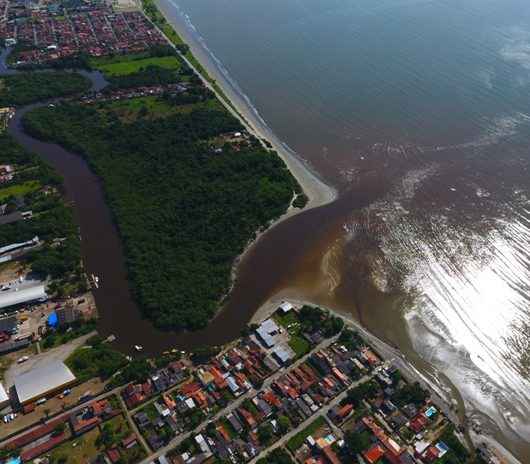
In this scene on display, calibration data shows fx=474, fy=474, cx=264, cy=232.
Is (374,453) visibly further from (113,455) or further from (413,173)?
(413,173)

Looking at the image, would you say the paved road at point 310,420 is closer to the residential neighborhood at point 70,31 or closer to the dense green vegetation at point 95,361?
the dense green vegetation at point 95,361

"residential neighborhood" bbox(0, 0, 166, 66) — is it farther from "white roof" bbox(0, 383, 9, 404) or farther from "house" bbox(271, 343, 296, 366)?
"house" bbox(271, 343, 296, 366)

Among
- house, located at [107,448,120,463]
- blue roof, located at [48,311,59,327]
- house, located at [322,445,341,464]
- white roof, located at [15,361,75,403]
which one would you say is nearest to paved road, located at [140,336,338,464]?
house, located at [107,448,120,463]

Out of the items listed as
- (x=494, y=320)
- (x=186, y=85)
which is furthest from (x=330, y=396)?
(x=186, y=85)

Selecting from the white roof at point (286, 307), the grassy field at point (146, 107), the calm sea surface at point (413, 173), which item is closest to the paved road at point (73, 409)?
the calm sea surface at point (413, 173)

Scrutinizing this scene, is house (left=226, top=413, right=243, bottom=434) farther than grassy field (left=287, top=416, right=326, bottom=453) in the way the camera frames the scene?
Yes

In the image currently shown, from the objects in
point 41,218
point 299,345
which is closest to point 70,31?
point 41,218
